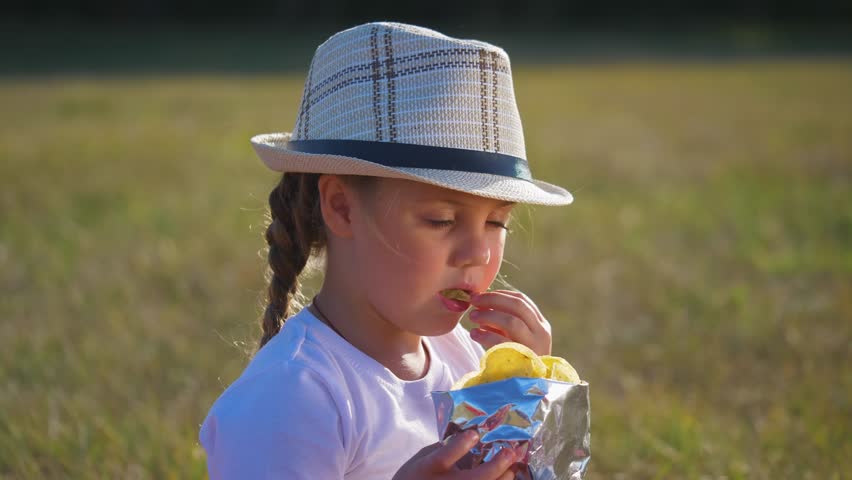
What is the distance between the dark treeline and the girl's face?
88.8 feet

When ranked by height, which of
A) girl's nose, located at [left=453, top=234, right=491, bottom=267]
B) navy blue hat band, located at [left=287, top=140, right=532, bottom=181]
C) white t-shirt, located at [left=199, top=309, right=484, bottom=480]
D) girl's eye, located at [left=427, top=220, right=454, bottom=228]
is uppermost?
navy blue hat band, located at [left=287, top=140, right=532, bottom=181]

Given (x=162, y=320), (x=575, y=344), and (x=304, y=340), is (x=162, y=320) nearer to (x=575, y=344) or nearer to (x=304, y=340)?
(x=575, y=344)

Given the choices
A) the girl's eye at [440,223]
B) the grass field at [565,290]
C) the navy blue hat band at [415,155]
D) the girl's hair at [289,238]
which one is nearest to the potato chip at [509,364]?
the girl's eye at [440,223]

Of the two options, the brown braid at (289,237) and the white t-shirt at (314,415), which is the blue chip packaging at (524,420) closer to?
the white t-shirt at (314,415)

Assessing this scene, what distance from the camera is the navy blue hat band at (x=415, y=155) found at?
2002 millimetres

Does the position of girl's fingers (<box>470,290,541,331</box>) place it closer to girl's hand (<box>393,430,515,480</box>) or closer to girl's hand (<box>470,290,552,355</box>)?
girl's hand (<box>470,290,552,355</box>)

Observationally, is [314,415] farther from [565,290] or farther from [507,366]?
[565,290]

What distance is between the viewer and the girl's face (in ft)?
6.51

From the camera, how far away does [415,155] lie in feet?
6.57

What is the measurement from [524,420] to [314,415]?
1.34 ft

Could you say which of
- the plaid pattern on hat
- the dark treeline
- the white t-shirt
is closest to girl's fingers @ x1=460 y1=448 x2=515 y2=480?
the white t-shirt

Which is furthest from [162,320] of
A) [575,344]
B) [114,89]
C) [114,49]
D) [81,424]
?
[114,49]

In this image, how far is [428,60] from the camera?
2.06 m

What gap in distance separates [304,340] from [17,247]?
394 centimetres
